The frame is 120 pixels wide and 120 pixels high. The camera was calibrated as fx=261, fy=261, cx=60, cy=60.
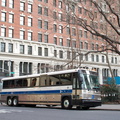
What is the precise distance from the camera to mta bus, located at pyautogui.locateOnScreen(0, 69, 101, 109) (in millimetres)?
20656

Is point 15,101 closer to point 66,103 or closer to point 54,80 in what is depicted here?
point 54,80

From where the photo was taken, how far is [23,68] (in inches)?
2286

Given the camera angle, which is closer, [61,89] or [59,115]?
[59,115]

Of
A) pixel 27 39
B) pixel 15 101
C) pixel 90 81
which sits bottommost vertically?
pixel 15 101

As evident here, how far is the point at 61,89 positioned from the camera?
21891 mm

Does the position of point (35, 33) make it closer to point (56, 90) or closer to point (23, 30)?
point (23, 30)

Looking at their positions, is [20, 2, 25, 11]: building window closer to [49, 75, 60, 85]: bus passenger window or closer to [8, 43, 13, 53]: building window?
[8, 43, 13, 53]: building window

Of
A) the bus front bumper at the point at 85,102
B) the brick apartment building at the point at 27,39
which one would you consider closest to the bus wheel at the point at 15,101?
the bus front bumper at the point at 85,102

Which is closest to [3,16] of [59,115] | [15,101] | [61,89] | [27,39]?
[27,39]

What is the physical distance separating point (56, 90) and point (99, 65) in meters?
52.1

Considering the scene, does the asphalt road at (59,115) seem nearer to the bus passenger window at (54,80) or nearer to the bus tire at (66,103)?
the bus tire at (66,103)

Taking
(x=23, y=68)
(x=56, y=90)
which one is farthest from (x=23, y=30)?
(x=56, y=90)

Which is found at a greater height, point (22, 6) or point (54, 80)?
point (22, 6)

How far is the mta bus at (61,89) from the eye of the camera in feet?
67.8
